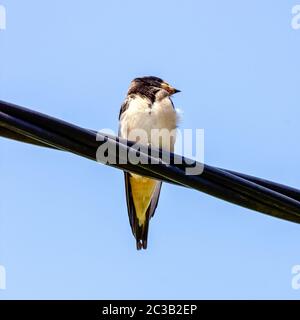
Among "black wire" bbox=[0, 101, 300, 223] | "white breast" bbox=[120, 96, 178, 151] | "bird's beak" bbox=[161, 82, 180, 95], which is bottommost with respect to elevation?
"black wire" bbox=[0, 101, 300, 223]

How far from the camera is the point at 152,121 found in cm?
668

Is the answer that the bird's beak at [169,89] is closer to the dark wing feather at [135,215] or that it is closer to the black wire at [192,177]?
the dark wing feather at [135,215]

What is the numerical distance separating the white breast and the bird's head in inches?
6.6

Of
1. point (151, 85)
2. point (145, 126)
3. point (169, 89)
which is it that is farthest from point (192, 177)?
point (151, 85)

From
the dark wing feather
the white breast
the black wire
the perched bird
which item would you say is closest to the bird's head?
the perched bird

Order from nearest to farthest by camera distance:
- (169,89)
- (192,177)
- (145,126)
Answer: (192,177) → (145,126) → (169,89)

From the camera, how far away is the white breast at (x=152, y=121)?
669 cm

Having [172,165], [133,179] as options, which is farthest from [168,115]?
[172,165]

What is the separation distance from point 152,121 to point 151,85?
62cm

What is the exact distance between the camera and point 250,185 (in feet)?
10.2

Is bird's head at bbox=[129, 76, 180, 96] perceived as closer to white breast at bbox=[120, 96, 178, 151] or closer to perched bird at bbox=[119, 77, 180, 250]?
perched bird at bbox=[119, 77, 180, 250]

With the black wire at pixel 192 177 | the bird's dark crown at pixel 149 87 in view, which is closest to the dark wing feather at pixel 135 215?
the bird's dark crown at pixel 149 87

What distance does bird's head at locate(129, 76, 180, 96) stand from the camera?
708 centimetres

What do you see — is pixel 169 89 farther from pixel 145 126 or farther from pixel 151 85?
pixel 145 126
